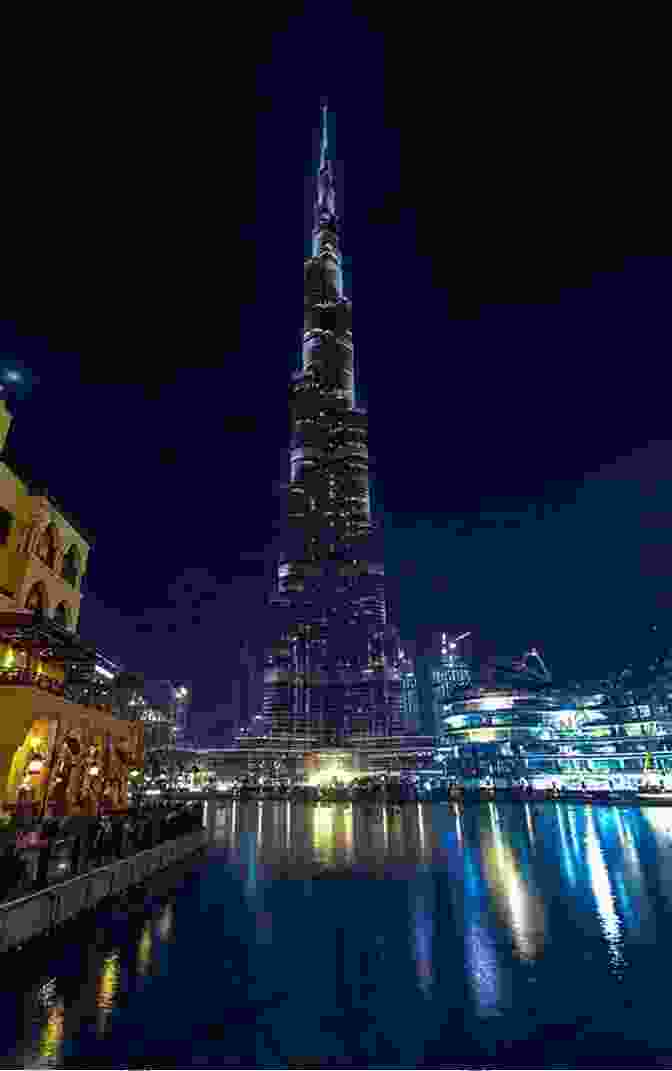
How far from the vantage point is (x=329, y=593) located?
169750mm

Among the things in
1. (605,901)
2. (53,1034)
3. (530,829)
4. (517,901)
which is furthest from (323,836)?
(53,1034)

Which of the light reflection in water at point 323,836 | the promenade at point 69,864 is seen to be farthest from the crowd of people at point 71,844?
the light reflection in water at point 323,836

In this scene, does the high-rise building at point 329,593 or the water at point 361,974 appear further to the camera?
the high-rise building at point 329,593

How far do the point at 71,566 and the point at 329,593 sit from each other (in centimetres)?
13367

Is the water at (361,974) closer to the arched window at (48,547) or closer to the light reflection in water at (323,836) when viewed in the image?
the light reflection in water at (323,836)

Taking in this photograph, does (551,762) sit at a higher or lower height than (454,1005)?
higher

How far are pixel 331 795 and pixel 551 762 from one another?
64.4 metres

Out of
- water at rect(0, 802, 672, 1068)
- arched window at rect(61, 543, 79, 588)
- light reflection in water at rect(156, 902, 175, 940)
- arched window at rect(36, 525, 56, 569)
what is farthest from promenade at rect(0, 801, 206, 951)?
arched window at rect(61, 543, 79, 588)

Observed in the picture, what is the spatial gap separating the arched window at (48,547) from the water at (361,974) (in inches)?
699

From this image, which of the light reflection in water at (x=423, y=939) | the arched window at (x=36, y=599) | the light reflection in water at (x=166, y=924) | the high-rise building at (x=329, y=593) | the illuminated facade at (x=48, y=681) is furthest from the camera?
the high-rise building at (x=329, y=593)

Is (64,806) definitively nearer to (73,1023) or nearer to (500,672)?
(73,1023)

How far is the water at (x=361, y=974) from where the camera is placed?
10.8m

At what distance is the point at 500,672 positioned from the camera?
7692 inches

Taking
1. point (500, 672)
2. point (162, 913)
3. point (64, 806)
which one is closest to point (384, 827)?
point (64, 806)
